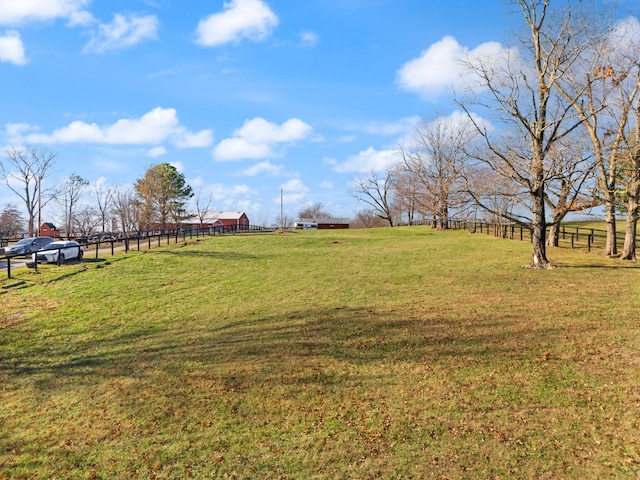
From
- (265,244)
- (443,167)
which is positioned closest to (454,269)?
(265,244)

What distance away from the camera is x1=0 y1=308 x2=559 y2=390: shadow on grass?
31.2ft

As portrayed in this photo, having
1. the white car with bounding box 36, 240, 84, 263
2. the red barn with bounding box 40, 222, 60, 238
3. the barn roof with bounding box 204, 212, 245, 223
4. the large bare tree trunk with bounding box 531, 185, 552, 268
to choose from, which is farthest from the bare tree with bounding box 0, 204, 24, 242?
the large bare tree trunk with bounding box 531, 185, 552, 268

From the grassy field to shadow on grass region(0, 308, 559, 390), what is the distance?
6 centimetres

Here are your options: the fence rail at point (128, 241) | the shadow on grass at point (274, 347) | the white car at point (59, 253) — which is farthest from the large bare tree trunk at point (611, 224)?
the white car at point (59, 253)

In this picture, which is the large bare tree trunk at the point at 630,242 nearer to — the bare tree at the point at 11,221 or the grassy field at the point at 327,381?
the grassy field at the point at 327,381

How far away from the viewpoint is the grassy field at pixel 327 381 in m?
6.23

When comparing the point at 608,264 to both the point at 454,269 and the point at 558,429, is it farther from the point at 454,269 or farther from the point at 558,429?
the point at 558,429

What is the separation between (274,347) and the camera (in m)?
10.6

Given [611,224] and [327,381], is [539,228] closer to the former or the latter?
[611,224]

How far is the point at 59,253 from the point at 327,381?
19854 millimetres

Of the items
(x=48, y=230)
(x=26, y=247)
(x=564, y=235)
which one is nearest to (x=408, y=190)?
(x=564, y=235)

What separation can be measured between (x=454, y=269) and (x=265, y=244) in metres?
17.6

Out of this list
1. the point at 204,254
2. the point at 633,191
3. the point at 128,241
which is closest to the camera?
the point at 633,191

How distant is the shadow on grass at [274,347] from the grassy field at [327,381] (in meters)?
0.06
